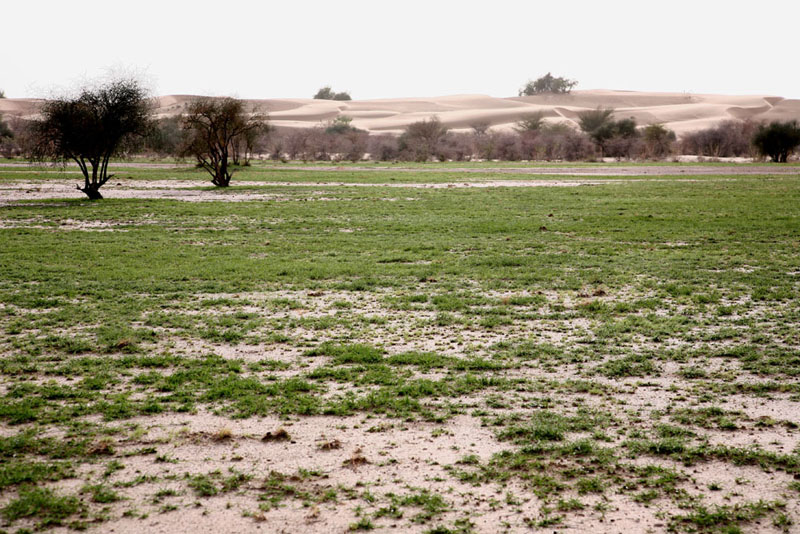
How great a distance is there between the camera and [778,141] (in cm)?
5756

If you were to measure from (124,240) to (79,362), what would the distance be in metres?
9.32

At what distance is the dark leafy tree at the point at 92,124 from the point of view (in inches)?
1025

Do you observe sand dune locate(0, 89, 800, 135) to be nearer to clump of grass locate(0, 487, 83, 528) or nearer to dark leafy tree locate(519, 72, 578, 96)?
dark leafy tree locate(519, 72, 578, 96)

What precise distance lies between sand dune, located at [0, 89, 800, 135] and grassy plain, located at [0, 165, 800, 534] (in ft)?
338

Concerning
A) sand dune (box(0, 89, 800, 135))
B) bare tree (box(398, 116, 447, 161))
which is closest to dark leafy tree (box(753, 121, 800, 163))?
bare tree (box(398, 116, 447, 161))

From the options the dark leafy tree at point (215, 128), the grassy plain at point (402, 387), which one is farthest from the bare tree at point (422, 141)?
the grassy plain at point (402, 387)

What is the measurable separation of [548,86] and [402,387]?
18217 centimetres

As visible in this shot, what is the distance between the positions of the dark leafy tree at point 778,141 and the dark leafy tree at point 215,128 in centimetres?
4588

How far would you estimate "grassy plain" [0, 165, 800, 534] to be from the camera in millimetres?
4418

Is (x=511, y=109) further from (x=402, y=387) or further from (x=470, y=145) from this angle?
(x=402, y=387)

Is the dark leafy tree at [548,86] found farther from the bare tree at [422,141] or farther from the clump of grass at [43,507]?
the clump of grass at [43,507]

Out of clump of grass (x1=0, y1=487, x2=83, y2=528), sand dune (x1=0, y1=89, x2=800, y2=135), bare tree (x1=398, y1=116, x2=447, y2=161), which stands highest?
sand dune (x1=0, y1=89, x2=800, y2=135)

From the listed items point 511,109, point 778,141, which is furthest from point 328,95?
point 778,141

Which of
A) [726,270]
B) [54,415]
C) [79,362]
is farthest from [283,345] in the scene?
[726,270]
